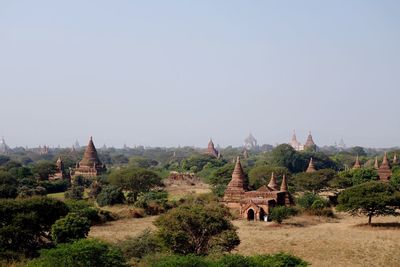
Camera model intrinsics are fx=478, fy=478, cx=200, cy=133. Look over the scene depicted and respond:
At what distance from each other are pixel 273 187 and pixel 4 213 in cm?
3124

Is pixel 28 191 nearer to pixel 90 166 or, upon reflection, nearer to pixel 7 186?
pixel 7 186

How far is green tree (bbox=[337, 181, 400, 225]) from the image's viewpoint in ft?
127

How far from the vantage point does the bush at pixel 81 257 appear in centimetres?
1848

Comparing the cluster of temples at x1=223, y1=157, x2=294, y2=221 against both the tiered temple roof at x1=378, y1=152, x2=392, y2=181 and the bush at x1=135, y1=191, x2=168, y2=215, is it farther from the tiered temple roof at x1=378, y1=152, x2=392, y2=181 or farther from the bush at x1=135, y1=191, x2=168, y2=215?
the tiered temple roof at x1=378, y1=152, x2=392, y2=181

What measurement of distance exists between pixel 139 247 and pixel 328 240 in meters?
14.8

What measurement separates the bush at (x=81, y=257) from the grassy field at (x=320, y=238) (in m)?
11.4

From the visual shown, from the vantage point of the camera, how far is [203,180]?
82812mm

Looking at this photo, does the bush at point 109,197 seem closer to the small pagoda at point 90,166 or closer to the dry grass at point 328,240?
the dry grass at point 328,240

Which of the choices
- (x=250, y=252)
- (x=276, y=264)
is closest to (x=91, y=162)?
(x=250, y=252)

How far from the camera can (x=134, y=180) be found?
56.6 meters

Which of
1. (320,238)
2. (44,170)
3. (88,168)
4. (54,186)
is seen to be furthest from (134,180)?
(320,238)

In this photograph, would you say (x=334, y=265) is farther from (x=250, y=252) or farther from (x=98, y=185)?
(x=98, y=185)

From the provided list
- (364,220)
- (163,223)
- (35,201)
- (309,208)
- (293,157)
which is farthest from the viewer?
(293,157)

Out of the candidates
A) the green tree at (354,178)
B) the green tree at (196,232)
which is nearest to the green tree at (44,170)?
the green tree at (354,178)
